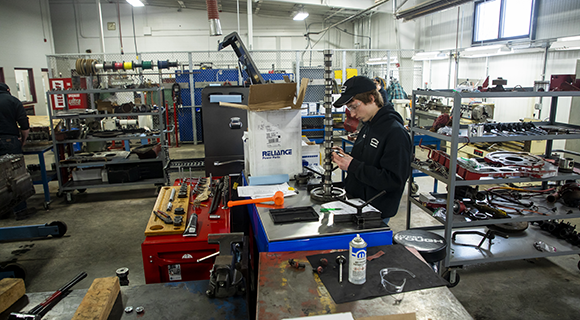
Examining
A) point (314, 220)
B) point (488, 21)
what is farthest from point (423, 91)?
point (488, 21)

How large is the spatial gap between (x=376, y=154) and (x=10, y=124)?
4526mm

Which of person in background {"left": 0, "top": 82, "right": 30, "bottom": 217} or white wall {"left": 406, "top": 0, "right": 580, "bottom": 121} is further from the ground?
white wall {"left": 406, "top": 0, "right": 580, "bottom": 121}

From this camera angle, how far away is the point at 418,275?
4.29ft

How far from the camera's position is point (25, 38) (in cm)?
912

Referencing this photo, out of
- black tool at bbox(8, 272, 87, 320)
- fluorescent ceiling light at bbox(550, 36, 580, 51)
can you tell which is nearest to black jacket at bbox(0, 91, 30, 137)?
black tool at bbox(8, 272, 87, 320)

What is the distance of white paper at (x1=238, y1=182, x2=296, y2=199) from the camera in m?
2.00

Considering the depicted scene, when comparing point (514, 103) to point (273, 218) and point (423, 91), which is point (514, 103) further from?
point (273, 218)

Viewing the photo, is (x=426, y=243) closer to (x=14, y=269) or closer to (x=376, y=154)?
(x=376, y=154)

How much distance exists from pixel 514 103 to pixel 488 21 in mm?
1877

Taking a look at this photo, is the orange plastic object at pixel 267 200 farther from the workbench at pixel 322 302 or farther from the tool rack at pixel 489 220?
the tool rack at pixel 489 220

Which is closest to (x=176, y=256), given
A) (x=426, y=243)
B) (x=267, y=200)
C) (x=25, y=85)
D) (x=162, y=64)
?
(x=267, y=200)

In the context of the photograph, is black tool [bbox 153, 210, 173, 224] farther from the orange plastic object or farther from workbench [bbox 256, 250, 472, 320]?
workbench [bbox 256, 250, 472, 320]

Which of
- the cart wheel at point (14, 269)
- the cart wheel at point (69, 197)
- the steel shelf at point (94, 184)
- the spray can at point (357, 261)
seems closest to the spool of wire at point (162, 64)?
the steel shelf at point (94, 184)

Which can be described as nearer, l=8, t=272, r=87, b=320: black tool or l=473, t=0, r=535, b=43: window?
l=8, t=272, r=87, b=320: black tool
